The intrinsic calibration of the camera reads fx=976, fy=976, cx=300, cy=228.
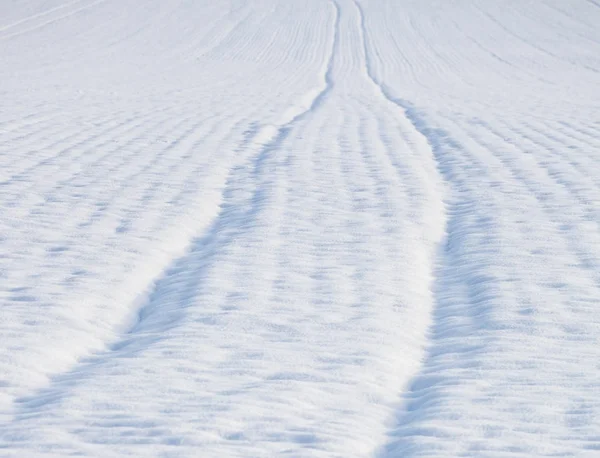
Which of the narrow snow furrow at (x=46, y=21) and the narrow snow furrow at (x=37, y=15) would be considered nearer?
the narrow snow furrow at (x=46, y=21)

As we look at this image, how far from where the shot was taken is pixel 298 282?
502cm

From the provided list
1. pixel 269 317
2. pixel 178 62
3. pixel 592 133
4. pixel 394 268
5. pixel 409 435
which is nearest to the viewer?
pixel 409 435

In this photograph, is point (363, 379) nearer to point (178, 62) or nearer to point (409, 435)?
point (409, 435)

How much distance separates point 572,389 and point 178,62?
21.9 m

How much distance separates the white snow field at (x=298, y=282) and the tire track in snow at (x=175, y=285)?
0.05 feet

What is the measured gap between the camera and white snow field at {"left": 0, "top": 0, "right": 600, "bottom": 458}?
3.27 metres

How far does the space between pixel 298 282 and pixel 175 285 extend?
63 centimetres

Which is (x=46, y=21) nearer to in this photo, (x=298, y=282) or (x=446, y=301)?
(x=298, y=282)

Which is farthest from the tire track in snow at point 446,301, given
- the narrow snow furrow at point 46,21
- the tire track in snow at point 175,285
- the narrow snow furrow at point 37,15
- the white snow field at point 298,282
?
the narrow snow furrow at point 37,15

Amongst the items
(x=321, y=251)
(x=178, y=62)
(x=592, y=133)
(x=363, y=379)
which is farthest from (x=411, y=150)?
(x=178, y=62)

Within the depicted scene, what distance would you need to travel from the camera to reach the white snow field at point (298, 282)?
327 cm

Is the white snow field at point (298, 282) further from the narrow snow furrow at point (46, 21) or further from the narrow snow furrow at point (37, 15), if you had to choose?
the narrow snow furrow at point (37, 15)

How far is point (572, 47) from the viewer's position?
29.7 metres

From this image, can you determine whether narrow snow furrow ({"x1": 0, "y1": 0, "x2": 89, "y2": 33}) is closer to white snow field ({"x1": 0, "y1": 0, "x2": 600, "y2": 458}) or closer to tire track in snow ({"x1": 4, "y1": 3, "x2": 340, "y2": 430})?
white snow field ({"x1": 0, "y1": 0, "x2": 600, "y2": 458})
